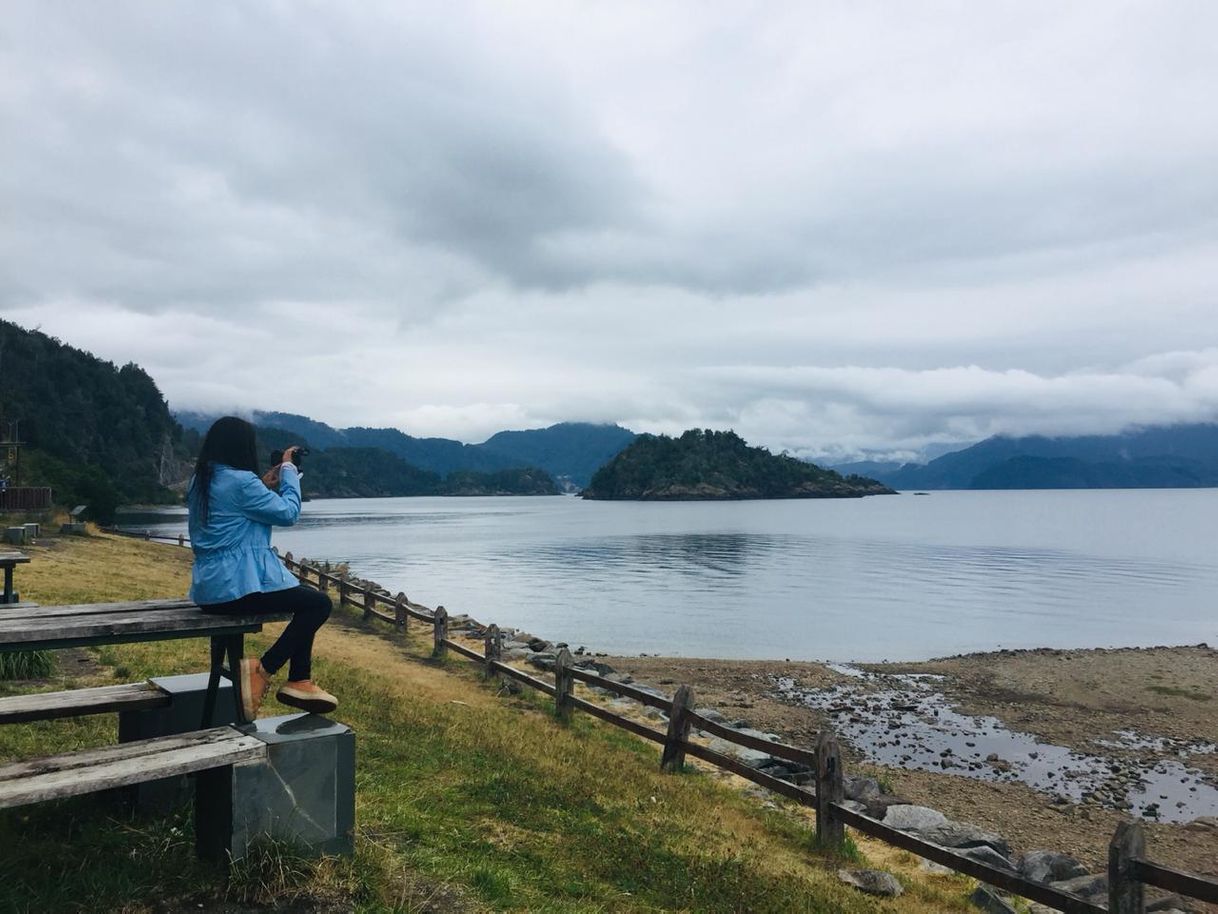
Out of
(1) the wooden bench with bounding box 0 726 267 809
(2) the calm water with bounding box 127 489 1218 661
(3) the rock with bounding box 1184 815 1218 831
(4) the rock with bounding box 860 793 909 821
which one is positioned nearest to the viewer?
(1) the wooden bench with bounding box 0 726 267 809

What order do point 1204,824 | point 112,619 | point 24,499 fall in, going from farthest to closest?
point 24,499
point 1204,824
point 112,619

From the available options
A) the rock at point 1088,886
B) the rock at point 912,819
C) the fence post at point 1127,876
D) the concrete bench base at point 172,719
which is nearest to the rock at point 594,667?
the rock at point 912,819

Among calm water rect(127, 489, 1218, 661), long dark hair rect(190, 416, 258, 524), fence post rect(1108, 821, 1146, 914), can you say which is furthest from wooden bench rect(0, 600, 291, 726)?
calm water rect(127, 489, 1218, 661)

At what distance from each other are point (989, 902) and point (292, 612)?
8428 mm

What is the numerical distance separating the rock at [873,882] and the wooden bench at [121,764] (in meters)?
6.62

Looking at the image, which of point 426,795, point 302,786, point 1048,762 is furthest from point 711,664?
point 302,786

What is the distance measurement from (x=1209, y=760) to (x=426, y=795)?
823 inches

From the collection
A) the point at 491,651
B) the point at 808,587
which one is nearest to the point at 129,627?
the point at 491,651

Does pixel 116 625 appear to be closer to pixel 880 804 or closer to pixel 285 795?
pixel 285 795

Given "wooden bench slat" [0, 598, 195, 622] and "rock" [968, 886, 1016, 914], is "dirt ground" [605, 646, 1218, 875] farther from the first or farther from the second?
"wooden bench slat" [0, 598, 195, 622]

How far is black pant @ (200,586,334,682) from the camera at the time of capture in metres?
4.87

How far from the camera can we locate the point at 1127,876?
23.9ft

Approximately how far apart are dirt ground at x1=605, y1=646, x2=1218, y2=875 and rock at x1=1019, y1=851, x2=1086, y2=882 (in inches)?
95.4

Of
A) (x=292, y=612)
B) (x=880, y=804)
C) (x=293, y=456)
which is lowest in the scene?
(x=880, y=804)
